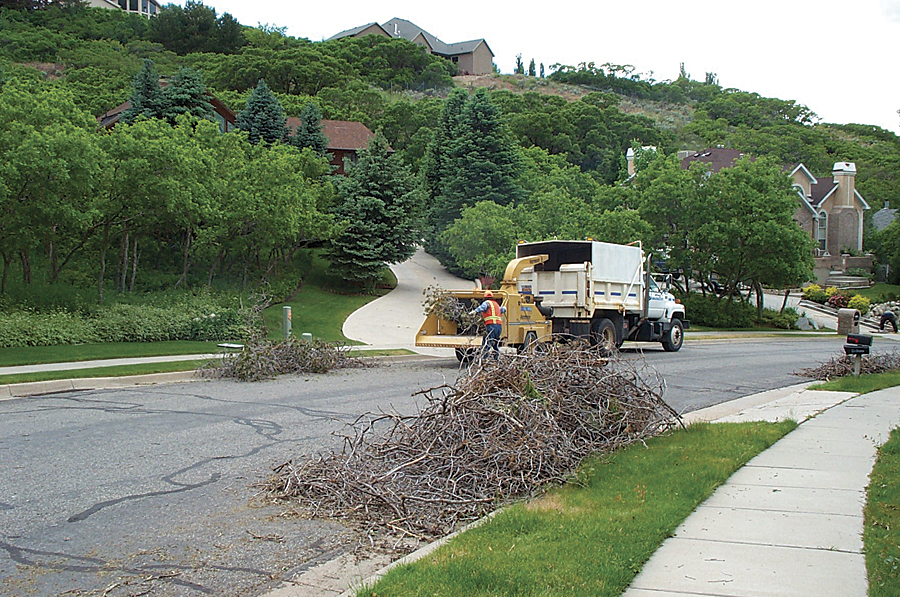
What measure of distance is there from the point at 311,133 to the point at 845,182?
44.7 m

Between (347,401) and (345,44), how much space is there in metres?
130

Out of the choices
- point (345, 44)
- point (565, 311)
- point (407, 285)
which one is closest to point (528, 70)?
point (345, 44)

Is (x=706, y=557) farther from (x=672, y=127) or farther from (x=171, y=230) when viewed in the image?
(x=672, y=127)

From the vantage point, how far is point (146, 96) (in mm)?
38938

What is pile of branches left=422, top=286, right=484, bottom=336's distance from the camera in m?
19.0

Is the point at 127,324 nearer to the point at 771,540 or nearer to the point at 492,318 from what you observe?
the point at 492,318

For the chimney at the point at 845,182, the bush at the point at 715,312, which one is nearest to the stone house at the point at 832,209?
the chimney at the point at 845,182

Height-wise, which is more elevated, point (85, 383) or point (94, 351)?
point (94, 351)

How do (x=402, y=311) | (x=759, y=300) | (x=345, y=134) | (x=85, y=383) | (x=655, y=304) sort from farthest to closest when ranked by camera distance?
(x=345, y=134) < (x=759, y=300) < (x=402, y=311) < (x=655, y=304) < (x=85, y=383)

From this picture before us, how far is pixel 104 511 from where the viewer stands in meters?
6.72

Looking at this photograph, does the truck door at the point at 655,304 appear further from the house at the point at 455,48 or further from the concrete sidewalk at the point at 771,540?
the house at the point at 455,48

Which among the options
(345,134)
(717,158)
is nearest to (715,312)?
(717,158)

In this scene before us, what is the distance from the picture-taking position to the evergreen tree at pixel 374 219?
3800 centimetres

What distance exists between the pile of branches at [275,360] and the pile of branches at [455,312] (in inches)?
99.7
